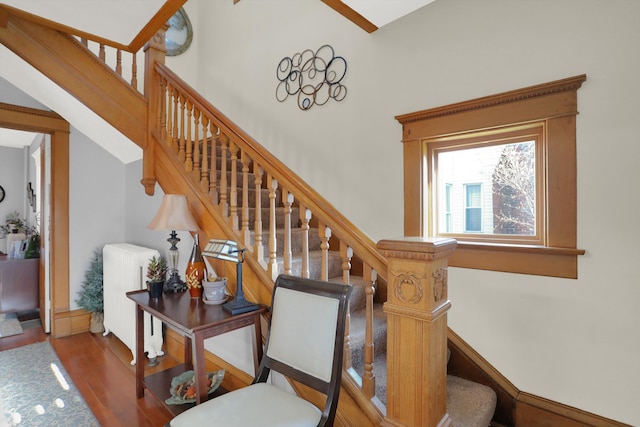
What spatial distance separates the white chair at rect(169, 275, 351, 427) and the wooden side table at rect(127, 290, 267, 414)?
0.26 meters

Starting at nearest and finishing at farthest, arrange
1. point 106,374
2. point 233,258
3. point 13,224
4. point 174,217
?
point 233,258 → point 174,217 → point 106,374 → point 13,224

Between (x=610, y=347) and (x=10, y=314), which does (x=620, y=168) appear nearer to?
(x=610, y=347)

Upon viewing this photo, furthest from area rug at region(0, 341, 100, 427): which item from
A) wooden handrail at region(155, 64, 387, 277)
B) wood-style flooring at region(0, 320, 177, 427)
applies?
wooden handrail at region(155, 64, 387, 277)

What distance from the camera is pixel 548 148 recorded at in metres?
1.82

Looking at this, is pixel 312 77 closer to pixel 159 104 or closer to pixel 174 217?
pixel 159 104

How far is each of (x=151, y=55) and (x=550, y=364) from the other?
11.9 feet

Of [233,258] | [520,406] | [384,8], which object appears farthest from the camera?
[384,8]

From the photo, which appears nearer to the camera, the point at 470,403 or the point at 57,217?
the point at 470,403

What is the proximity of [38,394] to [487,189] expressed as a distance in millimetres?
3479

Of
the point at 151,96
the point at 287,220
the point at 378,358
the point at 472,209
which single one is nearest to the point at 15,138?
the point at 151,96

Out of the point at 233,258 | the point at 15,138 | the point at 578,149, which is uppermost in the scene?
the point at 15,138

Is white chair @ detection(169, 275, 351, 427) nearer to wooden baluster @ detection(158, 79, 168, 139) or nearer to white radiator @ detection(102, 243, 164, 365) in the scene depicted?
white radiator @ detection(102, 243, 164, 365)

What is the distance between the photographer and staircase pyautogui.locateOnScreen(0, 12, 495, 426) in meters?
1.65

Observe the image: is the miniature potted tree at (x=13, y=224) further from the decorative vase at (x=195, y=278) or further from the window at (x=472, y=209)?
the window at (x=472, y=209)
